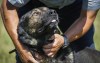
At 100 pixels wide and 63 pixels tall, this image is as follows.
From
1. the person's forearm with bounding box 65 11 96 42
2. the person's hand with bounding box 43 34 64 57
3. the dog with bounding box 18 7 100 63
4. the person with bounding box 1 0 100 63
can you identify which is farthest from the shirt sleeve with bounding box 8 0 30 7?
the person's forearm with bounding box 65 11 96 42

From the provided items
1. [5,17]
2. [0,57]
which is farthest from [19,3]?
[0,57]

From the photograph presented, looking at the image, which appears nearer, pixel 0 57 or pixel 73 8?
pixel 73 8

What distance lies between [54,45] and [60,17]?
0.35 meters

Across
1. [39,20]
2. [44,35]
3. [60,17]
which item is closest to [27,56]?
[44,35]

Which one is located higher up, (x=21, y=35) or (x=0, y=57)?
(x=21, y=35)

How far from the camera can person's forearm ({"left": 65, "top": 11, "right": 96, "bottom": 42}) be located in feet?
24.1

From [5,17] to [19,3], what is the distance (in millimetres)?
239

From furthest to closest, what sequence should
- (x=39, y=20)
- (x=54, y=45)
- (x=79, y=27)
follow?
(x=79, y=27), (x=54, y=45), (x=39, y=20)

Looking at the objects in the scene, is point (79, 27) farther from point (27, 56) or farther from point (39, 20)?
point (27, 56)

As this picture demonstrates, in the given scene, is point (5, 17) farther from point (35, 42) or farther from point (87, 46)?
point (87, 46)

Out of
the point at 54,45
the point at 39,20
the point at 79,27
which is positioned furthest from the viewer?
the point at 79,27

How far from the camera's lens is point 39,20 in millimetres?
7145

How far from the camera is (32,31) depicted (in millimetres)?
7238

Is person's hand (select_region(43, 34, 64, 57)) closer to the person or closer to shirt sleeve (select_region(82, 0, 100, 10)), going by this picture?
the person
